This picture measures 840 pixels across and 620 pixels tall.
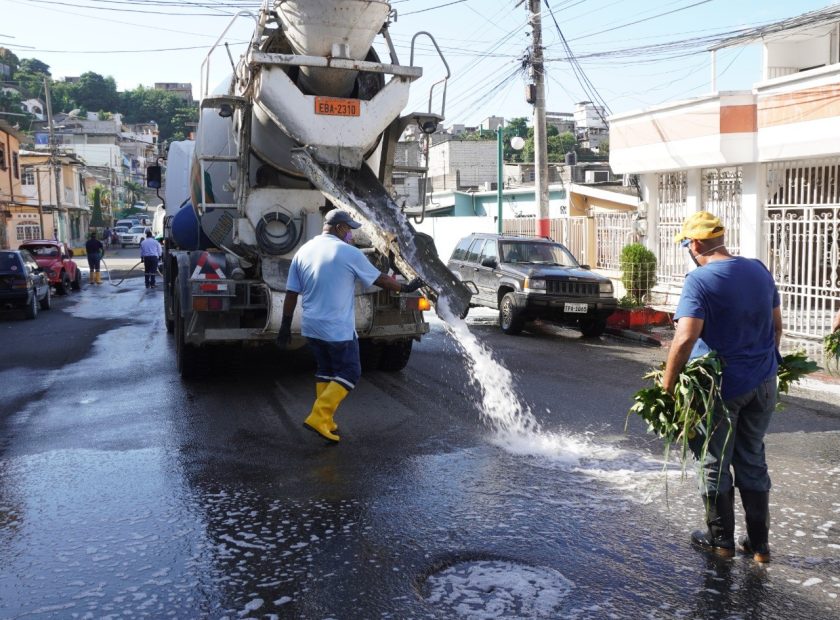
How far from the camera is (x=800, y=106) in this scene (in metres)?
13.5

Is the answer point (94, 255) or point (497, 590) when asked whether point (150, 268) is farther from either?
point (497, 590)

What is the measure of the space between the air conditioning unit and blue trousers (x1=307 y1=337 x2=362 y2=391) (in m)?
27.5

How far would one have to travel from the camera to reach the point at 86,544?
15.0ft

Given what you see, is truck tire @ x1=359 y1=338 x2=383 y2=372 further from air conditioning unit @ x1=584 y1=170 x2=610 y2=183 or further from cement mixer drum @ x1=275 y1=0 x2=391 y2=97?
air conditioning unit @ x1=584 y1=170 x2=610 y2=183

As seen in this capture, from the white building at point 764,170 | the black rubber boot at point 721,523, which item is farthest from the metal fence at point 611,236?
the black rubber boot at point 721,523

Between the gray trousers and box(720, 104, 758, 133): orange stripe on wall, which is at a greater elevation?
box(720, 104, 758, 133): orange stripe on wall

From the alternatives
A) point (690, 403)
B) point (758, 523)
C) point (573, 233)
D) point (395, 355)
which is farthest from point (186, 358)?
point (573, 233)

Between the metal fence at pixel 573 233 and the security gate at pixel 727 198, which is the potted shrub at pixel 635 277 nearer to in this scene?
the security gate at pixel 727 198

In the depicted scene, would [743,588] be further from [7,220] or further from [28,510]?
[7,220]

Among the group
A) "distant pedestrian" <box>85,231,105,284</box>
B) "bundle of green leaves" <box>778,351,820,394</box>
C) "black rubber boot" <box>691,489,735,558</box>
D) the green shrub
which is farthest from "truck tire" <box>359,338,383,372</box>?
"distant pedestrian" <box>85,231,105,284</box>

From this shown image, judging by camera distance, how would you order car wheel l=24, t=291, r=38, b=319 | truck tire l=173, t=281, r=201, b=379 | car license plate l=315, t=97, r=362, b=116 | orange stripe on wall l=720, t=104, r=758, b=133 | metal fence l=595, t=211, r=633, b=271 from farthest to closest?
metal fence l=595, t=211, r=633, b=271 → car wheel l=24, t=291, r=38, b=319 → orange stripe on wall l=720, t=104, r=758, b=133 → truck tire l=173, t=281, r=201, b=379 → car license plate l=315, t=97, r=362, b=116

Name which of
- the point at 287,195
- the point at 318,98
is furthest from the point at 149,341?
the point at 318,98

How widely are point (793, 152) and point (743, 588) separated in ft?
37.1

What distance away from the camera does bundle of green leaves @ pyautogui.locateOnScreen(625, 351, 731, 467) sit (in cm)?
418
